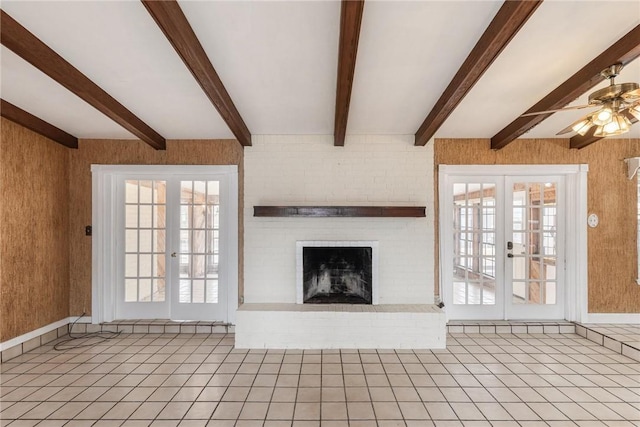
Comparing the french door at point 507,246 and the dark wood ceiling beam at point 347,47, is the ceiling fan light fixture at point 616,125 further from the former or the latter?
the dark wood ceiling beam at point 347,47

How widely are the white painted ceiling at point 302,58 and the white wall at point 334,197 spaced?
47 cm

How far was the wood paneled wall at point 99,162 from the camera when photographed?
4098 mm

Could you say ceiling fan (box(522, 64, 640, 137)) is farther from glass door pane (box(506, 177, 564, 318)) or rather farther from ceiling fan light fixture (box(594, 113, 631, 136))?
glass door pane (box(506, 177, 564, 318))

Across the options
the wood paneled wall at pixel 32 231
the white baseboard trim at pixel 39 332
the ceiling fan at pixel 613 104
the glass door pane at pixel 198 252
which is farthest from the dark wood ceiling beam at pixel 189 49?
the white baseboard trim at pixel 39 332

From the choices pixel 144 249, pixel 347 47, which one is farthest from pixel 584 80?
pixel 144 249

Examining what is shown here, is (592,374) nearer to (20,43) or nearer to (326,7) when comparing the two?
(326,7)

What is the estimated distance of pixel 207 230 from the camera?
417cm

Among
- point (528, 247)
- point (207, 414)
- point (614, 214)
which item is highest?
point (614, 214)

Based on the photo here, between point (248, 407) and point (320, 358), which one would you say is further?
point (320, 358)

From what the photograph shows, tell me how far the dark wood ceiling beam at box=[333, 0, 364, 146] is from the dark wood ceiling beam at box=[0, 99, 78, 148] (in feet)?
10.0

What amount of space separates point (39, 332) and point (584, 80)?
576 centimetres

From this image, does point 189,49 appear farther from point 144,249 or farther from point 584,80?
point 584,80

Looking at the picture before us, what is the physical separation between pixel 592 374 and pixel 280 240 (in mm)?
3315

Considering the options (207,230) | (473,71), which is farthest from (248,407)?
(473,71)
